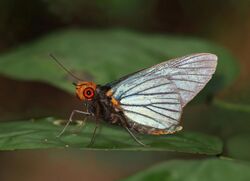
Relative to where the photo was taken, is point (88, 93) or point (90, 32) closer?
point (88, 93)

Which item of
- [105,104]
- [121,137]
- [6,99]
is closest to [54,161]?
[6,99]

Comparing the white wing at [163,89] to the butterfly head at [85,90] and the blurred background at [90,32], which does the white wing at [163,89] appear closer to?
the butterfly head at [85,90]

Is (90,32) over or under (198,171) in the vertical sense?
over

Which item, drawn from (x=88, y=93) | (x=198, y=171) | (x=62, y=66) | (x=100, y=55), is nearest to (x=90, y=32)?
(x=100, y=55)

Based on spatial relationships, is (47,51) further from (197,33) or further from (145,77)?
(197,33)

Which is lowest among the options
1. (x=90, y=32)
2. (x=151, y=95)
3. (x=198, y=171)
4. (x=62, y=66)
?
(x=198, y=171)

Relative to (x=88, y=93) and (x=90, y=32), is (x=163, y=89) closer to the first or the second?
(x=88, y=93)

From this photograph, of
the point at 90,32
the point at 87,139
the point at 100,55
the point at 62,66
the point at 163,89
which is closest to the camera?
the point at 87,139
